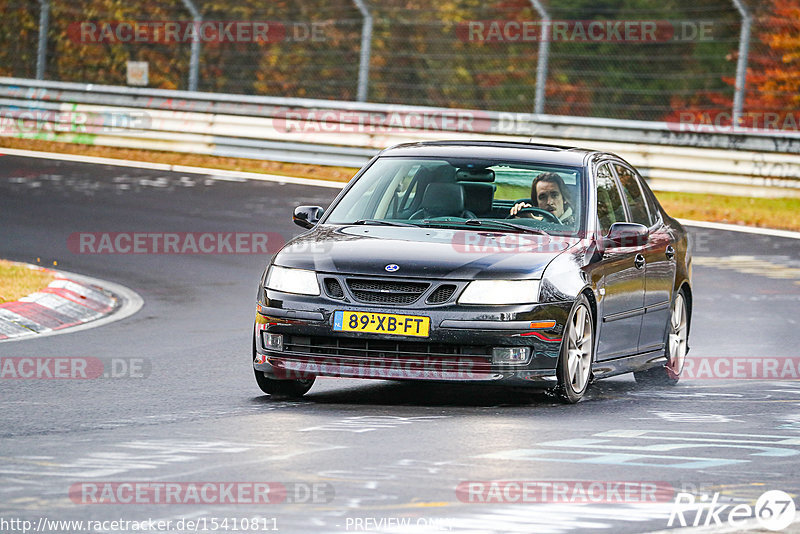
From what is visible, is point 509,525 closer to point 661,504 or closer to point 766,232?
point 661,504

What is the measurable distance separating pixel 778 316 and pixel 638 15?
20.8m

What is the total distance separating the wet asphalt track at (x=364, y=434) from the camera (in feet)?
21.6

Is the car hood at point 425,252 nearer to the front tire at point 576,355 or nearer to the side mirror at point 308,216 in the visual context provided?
the front tire at point 576,355

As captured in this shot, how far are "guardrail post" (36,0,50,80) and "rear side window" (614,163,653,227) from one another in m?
19.1

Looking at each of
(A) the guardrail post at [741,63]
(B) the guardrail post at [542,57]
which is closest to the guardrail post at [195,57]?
(B) the guardrail post at [542,57]

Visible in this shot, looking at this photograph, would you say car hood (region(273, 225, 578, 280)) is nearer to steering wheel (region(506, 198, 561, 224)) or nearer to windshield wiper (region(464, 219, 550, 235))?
windshield wiper (region(464, 219, 550, 235))

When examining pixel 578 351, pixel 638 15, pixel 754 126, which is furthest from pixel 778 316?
pixel 638 15

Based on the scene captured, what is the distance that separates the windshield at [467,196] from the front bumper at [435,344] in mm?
1087

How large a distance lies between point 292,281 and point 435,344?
91 cm

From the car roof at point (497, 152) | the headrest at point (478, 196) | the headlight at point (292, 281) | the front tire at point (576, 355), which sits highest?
the car roof at point (497, 152)

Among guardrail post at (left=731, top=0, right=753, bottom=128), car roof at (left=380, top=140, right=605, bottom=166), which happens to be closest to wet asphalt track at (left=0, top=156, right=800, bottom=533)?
car roof at (left=380, top=140, right=605, bottom=166)

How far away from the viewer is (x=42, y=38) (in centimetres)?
2908

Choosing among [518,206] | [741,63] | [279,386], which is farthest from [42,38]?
[279,386]

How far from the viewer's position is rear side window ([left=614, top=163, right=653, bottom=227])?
1138cm
